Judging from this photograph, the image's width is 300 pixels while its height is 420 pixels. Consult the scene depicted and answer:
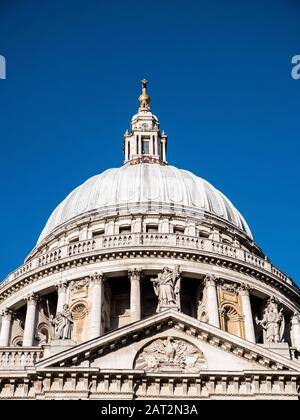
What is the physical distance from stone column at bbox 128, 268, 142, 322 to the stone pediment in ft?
42.7

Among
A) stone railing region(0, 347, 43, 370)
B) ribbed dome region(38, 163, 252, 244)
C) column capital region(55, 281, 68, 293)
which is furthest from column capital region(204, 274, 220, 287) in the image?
stone railing region(0, 347, 43, 370)

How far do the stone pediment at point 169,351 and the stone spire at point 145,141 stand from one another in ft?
109

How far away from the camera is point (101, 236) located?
164ft

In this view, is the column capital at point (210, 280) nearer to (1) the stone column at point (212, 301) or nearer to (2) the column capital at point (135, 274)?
(1) the stone column at point (212, 301)

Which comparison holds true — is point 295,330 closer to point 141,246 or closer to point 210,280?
point 210,280

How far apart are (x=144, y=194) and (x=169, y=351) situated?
2581 centimetres

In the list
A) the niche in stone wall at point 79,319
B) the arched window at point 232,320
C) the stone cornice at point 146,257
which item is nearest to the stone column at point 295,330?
the stone cornice at point 146,257

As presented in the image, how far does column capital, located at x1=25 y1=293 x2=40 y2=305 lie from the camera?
1909 inches

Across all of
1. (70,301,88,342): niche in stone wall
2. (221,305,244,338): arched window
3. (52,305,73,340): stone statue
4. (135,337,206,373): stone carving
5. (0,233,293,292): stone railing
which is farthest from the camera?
(0,233,293,292): stone railing

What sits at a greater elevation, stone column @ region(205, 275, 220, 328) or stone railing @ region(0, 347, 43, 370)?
stone column @ region(205, 275, 220, 328)

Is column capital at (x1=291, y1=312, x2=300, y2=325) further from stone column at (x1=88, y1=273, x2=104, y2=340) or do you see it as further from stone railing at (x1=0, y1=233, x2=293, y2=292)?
stone column at (x1=88, y1=273, x2=104, y2=340)

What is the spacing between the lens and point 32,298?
48625mm
